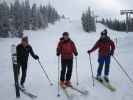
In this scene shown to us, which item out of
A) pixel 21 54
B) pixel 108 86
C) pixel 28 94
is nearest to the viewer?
pixel 28 94

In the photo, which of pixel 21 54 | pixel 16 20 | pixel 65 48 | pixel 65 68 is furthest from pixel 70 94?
pixel 16 20

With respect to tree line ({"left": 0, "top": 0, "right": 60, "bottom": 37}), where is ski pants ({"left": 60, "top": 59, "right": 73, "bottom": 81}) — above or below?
below

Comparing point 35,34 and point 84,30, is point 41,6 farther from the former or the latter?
point 35,34

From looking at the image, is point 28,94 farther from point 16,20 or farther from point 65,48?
point 16,20

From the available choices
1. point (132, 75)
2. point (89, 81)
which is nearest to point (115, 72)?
point (132, 75)

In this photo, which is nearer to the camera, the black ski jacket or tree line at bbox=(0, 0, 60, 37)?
the black ski jacket

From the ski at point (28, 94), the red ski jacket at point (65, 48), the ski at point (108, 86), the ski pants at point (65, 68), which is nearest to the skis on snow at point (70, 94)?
the ski pants at point (65, 68)

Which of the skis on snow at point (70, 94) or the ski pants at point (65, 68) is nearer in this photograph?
the skis on snow at point (70, 94)

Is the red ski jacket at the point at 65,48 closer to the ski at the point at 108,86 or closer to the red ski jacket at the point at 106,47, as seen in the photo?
the red ski jacket at the point at 106,47

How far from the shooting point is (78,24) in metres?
112

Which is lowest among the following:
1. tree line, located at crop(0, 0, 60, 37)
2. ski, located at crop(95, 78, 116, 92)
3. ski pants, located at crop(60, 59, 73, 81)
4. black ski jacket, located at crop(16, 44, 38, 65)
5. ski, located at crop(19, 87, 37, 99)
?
ski, located at crop(19, 87, 37, 99)

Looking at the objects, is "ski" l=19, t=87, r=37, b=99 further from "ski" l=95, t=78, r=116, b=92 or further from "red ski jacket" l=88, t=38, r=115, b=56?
"red ski jacket" l=88, t=38, r=115, b=56

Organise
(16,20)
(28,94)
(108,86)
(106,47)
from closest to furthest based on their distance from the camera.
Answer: (28,94) < (108,86) < (106,47) < (16,20)

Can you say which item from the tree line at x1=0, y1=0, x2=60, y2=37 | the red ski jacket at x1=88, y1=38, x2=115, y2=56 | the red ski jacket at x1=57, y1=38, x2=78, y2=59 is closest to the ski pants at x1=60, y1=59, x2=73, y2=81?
the red ski jacket at x1=57, y1=38, x2=78, y2=59
